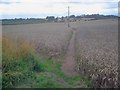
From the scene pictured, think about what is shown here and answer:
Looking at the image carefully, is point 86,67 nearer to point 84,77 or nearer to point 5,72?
point 84,77

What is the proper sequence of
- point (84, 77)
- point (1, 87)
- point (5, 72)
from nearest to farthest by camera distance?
point (1, 87) → point (5, 72) → point (84, 77)

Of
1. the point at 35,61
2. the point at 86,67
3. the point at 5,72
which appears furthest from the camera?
the point at 35,61

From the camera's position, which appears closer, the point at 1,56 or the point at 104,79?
the point at 104,79

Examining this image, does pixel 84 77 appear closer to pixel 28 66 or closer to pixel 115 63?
pixel 115 63

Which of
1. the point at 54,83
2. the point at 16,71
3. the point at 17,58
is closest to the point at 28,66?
the point at 17,58

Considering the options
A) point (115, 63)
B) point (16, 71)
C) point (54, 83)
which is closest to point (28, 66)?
point (16, 71)

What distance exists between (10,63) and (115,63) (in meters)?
3.71

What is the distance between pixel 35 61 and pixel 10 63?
2.32m

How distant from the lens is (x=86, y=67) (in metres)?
13.5

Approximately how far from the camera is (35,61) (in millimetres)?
14719

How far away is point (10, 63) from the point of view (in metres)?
12.5

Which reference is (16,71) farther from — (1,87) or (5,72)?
(1,87)

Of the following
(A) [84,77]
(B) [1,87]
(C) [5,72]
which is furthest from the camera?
(A) [84,77]

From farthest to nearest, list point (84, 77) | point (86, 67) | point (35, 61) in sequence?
1. point (35, 61)
2. point (86, 67)
3. point (84, 77)
